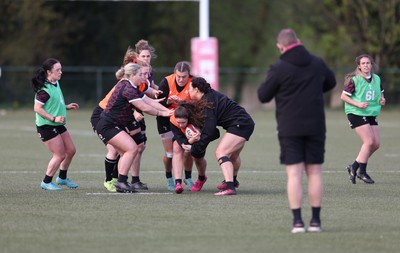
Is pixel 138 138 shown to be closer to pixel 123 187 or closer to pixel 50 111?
pixel 123 187

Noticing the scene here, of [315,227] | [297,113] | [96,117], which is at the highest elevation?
[297,113]

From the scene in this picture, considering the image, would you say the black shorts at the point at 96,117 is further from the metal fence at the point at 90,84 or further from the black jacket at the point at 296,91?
the metal fence at the point at 90,84

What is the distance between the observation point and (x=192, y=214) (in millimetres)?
11188

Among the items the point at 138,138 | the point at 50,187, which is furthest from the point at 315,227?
the point at 50,187

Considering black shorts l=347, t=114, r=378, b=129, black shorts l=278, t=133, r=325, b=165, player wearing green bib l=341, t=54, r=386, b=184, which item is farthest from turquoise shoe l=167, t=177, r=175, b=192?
black shorts l=278, t=133, r=325, b=165

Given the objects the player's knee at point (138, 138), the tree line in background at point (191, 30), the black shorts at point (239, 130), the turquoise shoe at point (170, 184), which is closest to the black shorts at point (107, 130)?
the player's knee at point (138, 138)

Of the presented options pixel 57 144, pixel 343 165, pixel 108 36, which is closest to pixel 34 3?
pixel 108 36

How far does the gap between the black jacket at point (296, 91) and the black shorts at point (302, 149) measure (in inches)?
2.7

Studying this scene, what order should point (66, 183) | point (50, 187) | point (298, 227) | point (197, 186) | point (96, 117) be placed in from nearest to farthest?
1. point (298, 227)
2. point (197, 186)
3. point (50, 187)
4. point (96, 117)
5. point (66, 183)

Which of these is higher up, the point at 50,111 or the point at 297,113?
the point at 297,113

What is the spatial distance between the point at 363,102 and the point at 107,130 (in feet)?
13.6

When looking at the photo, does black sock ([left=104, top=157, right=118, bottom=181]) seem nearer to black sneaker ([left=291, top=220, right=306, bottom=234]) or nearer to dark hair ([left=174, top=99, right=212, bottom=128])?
dark hair ([left=174, top=99, right=212, bottom=128])

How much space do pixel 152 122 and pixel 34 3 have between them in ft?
53.0

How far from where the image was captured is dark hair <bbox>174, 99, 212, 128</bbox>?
509 inches
